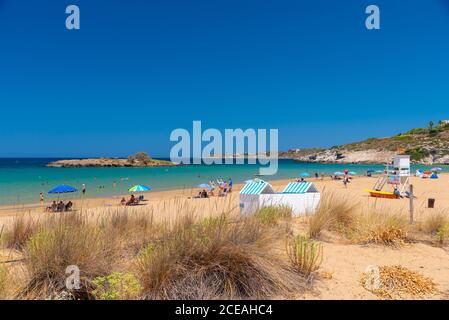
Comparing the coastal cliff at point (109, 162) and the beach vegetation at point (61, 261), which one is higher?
the coastal cliff at point (109, 162)

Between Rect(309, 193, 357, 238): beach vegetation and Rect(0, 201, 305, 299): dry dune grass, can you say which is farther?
Rect(309, 193, 357, 238): beach vegetation

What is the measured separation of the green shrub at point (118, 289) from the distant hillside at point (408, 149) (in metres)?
79.1

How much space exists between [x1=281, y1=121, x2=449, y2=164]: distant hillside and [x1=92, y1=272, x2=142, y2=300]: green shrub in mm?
79083

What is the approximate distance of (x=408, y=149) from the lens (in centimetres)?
9538

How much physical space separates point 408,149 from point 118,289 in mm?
107257

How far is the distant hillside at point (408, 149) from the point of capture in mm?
89494

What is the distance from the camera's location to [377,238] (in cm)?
631

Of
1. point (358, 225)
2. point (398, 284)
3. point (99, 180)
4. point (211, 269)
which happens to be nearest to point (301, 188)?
point (358, 225)

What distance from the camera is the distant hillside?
8949cm

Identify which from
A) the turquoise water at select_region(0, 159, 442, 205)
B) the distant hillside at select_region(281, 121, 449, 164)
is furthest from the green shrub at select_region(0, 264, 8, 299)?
the distant hillside at select_region(281, 121, 449, 164)

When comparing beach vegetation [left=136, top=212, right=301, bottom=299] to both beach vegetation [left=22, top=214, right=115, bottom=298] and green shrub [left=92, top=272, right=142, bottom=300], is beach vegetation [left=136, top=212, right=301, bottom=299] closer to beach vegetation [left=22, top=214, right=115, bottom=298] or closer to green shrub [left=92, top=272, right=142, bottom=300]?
green shrub [left=92, top=272, right=142, bottom=300]

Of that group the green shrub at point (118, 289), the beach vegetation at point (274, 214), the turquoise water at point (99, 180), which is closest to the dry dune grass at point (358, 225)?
the beach vegetation at point (274, 214)

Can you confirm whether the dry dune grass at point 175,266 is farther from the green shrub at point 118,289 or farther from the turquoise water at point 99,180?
the turquoise water at point 99,180
